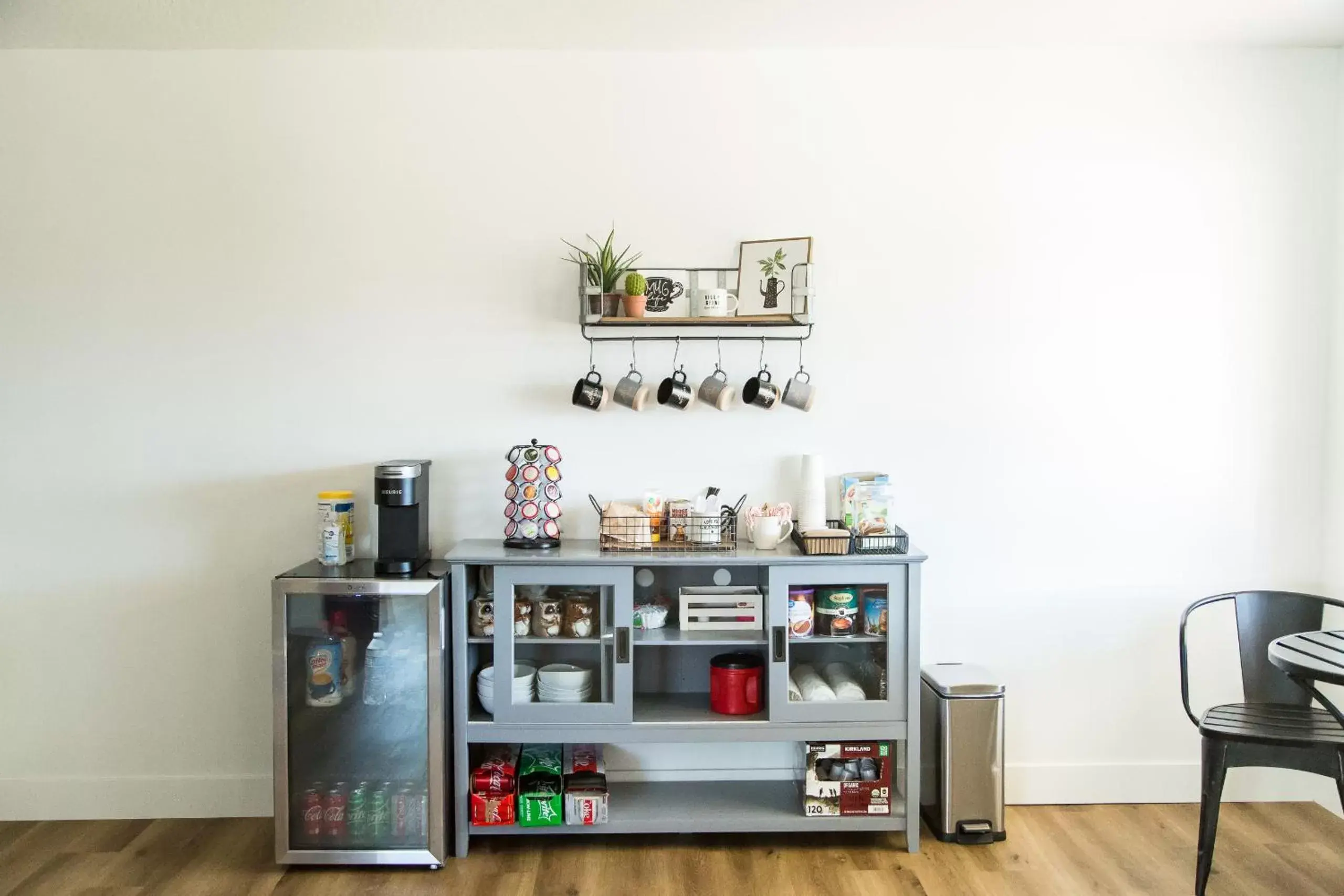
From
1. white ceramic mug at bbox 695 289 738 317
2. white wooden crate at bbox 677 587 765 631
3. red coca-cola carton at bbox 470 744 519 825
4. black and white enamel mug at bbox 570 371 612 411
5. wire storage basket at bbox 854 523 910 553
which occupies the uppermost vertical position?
white ceramic mug at bbox 695 289 738 317

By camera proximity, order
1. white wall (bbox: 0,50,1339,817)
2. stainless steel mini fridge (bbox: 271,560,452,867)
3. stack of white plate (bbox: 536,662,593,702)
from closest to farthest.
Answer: stainless steel mini fridge (bbox: 271,560,452,867) → stack of white plate (bbox: 536,662,593,702) → white wall (bbox: 0,50,1339,817)

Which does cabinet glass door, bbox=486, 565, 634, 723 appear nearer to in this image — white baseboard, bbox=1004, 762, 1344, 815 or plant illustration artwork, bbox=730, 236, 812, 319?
plant illustration artwork, bbox=730, 236, 812, 319

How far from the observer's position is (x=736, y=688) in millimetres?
3029

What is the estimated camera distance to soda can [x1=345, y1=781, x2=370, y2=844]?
9.64 ft

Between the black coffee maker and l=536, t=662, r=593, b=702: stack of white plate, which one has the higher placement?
the black coffee maker

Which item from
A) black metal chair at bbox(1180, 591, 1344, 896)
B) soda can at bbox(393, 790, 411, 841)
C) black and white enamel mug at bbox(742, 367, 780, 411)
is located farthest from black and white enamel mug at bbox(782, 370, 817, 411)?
soda can at bbox(393, 790, 411, 841)

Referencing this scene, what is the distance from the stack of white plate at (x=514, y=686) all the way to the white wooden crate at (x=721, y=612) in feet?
1.58

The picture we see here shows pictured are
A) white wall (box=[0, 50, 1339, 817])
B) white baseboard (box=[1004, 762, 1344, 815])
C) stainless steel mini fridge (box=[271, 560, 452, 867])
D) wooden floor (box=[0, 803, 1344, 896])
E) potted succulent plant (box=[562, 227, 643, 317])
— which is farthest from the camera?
white baseboard (box=[1004, 762, 1344, 815])

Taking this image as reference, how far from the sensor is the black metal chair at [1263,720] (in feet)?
8.54

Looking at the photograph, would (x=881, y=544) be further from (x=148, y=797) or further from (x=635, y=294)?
(x=148, y=797)

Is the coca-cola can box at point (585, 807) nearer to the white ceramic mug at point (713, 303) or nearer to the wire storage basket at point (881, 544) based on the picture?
the wire storage basket at point (881, 544)

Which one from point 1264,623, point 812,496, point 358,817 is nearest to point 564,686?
point 358,817

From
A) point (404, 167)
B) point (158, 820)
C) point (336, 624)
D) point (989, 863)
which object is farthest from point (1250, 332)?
point (158, 820)

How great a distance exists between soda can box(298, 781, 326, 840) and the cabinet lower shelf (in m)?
0.44
